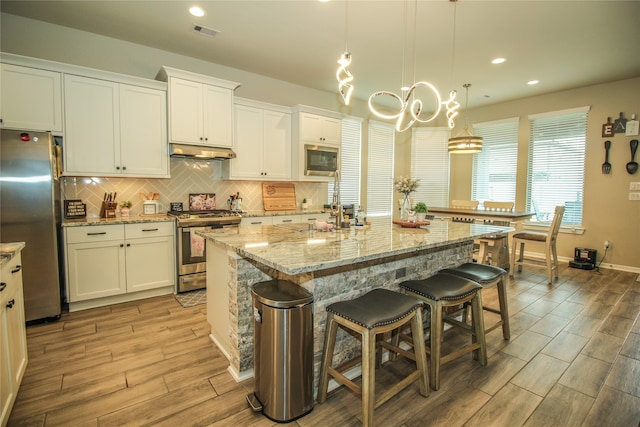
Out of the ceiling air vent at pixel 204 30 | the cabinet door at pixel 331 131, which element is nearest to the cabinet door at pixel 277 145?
the cabinet door at pixel 331 131

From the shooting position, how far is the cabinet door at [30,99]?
111 inches

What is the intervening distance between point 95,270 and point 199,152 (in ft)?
5.45

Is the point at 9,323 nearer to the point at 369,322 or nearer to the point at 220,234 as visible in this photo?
the point at 220,234

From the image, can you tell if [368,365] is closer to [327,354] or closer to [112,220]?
[327,354]

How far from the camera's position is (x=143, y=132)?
352cm

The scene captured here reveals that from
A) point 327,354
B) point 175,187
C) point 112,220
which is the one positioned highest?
point 175,187

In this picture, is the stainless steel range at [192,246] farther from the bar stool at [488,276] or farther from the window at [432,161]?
the window at [432,161]

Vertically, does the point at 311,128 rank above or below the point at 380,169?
above

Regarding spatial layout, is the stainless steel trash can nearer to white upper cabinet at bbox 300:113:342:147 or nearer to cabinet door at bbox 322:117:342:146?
white upper cabinet at bbox 300:113:342:147

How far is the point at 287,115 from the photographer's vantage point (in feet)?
15.5

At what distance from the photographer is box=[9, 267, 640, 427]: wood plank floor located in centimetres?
174

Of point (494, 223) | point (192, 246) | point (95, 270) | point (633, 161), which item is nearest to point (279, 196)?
point (192, 246)

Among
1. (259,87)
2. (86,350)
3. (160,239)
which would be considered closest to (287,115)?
(259,87)

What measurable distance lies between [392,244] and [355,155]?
4.15m
